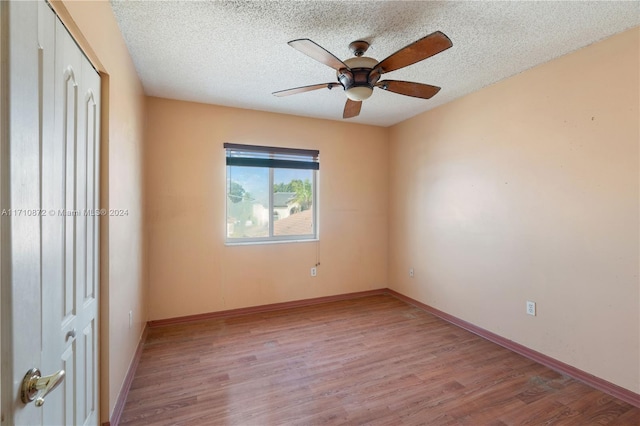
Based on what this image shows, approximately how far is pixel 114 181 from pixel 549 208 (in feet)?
10.8

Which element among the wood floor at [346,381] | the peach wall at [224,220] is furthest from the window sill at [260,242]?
the wood floor at [346,381]

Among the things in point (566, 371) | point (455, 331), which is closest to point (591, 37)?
point (566, 371)

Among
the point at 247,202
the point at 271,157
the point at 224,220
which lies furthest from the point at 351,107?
the point at 224,220

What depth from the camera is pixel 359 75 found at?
1.91m

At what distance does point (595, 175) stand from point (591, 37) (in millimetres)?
990

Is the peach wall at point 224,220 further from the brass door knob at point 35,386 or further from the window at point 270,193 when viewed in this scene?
the brass door knob at point 35,386

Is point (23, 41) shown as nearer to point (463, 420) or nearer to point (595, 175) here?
point (463, 420)

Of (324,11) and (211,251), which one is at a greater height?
(324,11)

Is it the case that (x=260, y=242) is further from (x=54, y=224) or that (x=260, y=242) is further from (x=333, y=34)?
(x=54, y=224)

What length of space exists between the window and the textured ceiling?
92 cm

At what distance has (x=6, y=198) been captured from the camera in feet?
1.91

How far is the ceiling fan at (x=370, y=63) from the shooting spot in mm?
1576

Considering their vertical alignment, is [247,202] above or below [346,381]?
above

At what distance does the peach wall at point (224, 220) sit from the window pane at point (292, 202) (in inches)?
7.2
